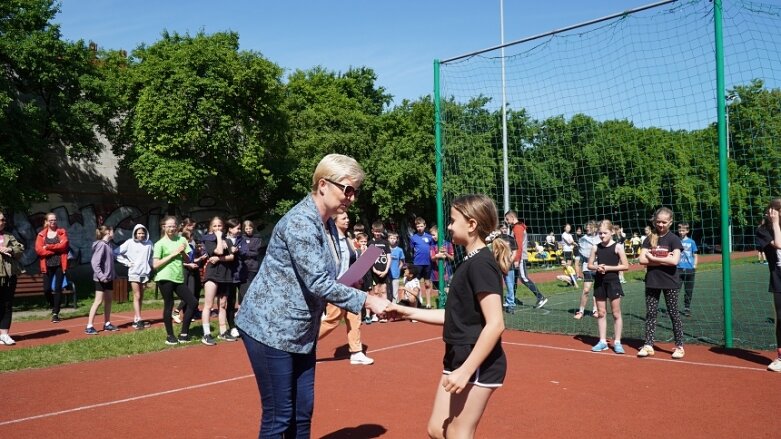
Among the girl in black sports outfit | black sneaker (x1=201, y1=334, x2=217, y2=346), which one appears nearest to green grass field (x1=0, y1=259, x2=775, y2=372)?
black sneaker (x1=201, y1=334, x2=217, y2=346)

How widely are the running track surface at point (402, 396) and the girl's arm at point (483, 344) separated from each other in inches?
92.0

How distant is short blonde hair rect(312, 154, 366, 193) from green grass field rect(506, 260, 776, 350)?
817 centimetres

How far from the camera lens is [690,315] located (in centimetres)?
1352

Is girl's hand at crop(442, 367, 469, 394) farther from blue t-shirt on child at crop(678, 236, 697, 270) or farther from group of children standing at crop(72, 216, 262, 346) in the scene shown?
blue t-shirt on child at crop(678, 236, 697, 270)

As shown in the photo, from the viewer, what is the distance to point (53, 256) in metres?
13.8

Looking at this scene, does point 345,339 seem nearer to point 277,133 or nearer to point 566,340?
point 566,340

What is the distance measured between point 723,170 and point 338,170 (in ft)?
24.8

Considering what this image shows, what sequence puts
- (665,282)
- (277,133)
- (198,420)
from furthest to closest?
(277,133) < (665,282) < (198,420)

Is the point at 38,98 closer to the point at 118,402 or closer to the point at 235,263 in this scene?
the point at 235,263

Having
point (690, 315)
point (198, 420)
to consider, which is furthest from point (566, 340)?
point (198, 420)

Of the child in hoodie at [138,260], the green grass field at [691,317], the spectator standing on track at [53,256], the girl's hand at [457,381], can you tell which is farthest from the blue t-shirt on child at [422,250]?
the girl's hand at [457,381]

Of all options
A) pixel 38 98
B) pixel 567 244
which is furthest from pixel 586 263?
pixel 38 98

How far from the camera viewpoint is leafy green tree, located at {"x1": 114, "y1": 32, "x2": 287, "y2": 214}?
22781 mm

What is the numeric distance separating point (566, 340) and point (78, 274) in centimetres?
1929
